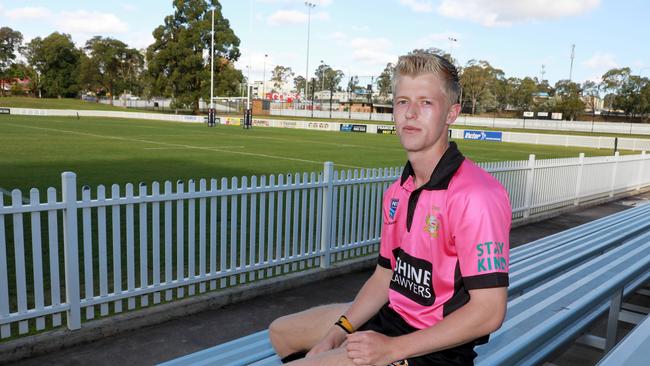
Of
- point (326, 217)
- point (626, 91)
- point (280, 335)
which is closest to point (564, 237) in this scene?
point (326, 217)

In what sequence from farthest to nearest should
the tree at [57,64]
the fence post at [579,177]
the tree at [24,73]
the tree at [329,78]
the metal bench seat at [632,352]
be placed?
the tree at [329,78] → the tree at [24,73] → the tree at [57,64] → the fence post at [579,177] → the metal bench seat at [632,352]

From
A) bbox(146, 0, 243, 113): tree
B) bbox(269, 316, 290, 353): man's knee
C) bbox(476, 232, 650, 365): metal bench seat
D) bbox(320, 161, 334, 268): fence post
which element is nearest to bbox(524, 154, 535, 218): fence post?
bbox(320, 161, 334, 268): fence post

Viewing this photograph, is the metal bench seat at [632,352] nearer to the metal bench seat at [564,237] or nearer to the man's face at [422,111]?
the man's face at [422,111]

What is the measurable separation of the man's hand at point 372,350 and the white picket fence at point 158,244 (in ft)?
10.5

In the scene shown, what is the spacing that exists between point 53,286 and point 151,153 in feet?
53.3

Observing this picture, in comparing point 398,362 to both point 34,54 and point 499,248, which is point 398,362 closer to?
point 499,248

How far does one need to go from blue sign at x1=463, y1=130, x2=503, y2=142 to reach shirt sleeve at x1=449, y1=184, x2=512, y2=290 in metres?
40.2

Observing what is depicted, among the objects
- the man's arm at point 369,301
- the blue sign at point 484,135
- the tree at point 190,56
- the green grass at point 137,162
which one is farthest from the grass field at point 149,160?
the tree at point 190,56

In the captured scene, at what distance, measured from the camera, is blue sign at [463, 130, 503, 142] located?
4019 centimetres

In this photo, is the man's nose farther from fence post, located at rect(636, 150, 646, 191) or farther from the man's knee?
fence post, located at rect(636, 150, 646, 191)

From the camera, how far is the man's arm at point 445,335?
185 centimetres

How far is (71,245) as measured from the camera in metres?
4.39

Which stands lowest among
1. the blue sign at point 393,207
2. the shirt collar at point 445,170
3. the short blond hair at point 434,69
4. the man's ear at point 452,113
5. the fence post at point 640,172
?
the fence post at point 640,172

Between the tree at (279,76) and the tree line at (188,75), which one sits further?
the tree at (279,76)
